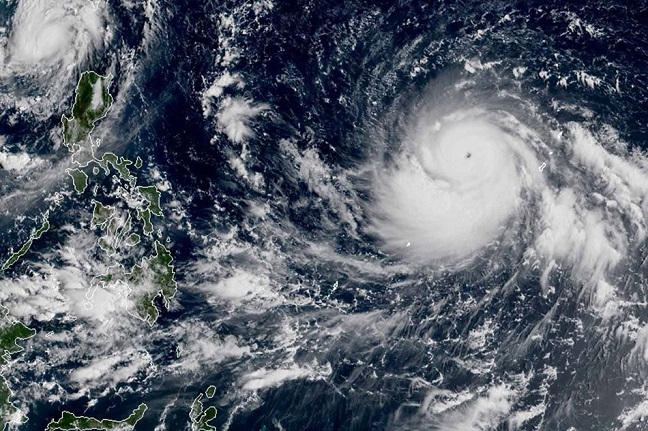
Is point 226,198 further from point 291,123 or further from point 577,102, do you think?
point 577,102

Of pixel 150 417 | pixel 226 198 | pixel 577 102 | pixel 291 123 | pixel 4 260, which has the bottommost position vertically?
pixel 150 417

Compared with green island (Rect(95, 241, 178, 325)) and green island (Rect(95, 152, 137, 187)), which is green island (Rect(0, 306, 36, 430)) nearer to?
green island (Rect(95, 241, 178, 325))

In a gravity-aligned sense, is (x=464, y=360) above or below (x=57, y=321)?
above

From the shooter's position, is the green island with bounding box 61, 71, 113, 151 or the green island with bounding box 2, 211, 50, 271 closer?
the green island with bounding box 2, 211, 50, 271

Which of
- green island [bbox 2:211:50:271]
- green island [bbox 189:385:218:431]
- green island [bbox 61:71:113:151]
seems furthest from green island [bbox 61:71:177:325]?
green island [bbox 189:385:218:431]

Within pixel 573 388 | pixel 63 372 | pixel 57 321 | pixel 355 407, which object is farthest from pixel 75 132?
pixel 573 388

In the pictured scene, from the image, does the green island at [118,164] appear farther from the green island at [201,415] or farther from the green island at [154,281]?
the green island at [201,415]

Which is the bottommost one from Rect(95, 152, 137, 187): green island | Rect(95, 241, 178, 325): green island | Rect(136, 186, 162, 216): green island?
Rect(95, 241, 178, 325): green island
